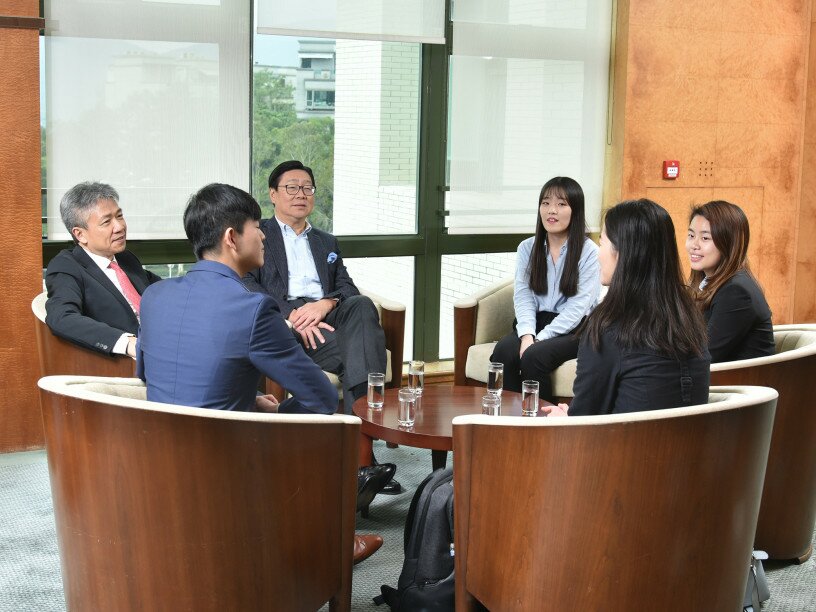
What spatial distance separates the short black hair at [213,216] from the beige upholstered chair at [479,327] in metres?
2.22

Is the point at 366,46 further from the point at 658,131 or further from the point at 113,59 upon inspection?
the point at 658,131

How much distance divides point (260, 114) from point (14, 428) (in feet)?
6.70

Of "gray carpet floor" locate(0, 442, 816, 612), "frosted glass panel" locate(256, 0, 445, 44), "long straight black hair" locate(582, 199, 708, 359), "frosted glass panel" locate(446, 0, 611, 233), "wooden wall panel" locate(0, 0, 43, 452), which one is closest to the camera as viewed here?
"long straight black hair" locate(582, 199, 708, 359)

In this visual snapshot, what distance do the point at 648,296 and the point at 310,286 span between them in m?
2.54

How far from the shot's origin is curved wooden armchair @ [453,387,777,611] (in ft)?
8.12

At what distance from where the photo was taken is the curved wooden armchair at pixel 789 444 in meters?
3.39

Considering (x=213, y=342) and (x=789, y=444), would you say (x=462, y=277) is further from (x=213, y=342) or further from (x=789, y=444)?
(x=213, y=342)

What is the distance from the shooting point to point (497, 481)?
2.62 m

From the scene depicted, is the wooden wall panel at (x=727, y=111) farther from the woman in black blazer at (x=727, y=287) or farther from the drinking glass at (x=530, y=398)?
the drinking glass at (x=530, y=398)

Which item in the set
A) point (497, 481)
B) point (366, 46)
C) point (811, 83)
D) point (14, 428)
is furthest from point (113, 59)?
point (811, 83)

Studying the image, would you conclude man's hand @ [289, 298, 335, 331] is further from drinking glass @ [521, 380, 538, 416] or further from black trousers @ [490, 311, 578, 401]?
drinking glass @ [521, 380, 538, 416]

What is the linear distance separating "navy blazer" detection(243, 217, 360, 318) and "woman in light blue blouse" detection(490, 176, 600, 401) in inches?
32.6

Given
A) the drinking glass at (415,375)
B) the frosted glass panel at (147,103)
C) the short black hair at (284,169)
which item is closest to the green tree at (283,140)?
the frosted glass panel at (147,103)

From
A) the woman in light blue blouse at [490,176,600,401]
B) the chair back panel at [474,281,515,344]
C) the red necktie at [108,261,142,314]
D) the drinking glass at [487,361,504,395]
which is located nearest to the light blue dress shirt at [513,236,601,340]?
the woman in light blue blouse at [490,176,600,401]
